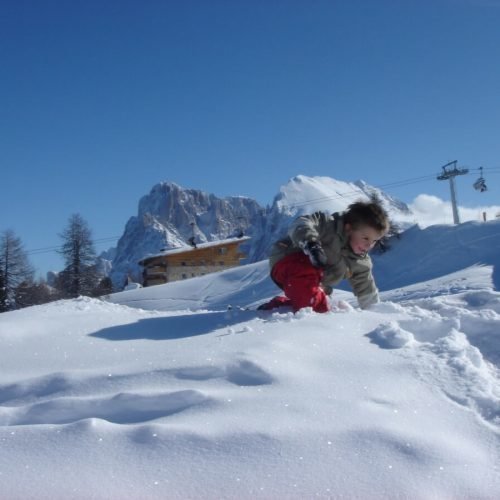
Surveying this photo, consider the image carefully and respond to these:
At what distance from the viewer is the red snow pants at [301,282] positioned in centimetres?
313

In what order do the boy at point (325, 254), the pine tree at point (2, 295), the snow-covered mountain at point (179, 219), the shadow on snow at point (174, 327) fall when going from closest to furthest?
the shadow on snow at point (174, 327)
the boy at point (325, 254)
the pine tree at point (2, 295)
the snow-covered mountain at point (179, 219)

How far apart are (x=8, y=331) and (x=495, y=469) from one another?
1.95m

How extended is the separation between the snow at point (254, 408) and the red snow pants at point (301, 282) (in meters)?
0.60

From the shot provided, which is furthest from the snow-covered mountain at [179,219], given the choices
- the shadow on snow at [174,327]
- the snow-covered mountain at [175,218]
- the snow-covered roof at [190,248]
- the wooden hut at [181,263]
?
the shadow on snow at [174,327]

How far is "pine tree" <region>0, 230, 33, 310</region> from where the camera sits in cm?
2270

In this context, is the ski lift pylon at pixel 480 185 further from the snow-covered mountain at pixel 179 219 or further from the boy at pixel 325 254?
the snow-covered mountain at pixel 179 219

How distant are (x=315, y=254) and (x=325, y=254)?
49 centimetres

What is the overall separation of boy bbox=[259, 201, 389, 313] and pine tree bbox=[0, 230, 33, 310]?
21255 millimetres

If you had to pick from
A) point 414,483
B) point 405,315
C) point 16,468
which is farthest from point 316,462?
point 405,315

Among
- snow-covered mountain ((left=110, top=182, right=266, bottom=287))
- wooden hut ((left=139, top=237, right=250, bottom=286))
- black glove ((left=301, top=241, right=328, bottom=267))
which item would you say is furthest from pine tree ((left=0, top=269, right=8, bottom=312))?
snow-covered mountain ((left=110, top=182, right=266, bottom=287))

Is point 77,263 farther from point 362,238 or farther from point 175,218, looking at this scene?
point 175,218

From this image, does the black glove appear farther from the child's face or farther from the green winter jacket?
the child's face

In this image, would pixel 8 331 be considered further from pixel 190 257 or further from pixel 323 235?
pixel 190 257

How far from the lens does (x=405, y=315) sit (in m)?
2.59
